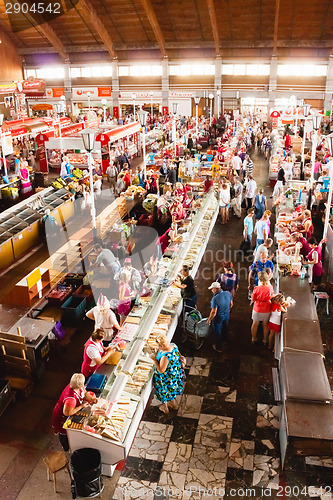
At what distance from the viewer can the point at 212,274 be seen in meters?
9.98

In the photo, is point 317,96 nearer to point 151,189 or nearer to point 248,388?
point 151,189

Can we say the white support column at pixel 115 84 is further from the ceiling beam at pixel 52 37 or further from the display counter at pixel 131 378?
the display counter at pixel 131 378

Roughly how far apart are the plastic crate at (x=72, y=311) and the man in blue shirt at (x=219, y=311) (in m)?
2.39

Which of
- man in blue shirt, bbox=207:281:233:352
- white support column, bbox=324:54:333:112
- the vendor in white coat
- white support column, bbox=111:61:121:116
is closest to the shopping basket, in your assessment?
man in blue shirt, bbox=207:281:233:352

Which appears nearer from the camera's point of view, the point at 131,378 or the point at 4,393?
the point at 131,378

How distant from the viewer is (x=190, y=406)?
6.20 meters

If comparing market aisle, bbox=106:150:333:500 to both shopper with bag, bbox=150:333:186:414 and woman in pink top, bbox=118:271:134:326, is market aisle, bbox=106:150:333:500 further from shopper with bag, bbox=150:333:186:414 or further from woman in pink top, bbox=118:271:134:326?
woman in pink top, bbox=118:271:134:326

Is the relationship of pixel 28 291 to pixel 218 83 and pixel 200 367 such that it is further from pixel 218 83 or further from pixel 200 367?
pixel 218 83

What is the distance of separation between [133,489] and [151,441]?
2.43 ft

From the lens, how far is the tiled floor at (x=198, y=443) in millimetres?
4957

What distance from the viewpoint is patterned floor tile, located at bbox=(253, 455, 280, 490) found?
5016mm

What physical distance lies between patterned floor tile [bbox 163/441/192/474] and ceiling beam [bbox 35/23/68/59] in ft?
108

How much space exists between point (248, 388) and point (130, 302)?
2271 mm

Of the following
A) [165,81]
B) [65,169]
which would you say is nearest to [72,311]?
Answer: [65,169]
